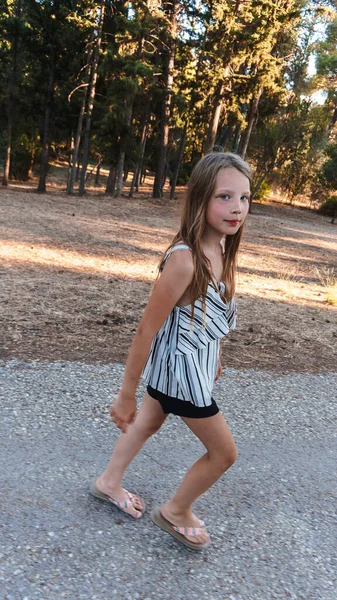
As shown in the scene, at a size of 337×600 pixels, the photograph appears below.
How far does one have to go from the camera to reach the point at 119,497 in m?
2.42

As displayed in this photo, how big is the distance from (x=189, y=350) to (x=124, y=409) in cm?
36

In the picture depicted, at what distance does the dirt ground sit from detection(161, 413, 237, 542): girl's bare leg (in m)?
1.55

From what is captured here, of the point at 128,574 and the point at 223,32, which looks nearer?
the point at 128,574

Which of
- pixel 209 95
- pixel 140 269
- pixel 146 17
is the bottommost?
pixel 140 269

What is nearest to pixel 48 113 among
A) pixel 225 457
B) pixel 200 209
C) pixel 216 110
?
pixel 216 110

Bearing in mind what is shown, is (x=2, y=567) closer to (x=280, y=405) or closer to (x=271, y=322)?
(x=280, y=405)

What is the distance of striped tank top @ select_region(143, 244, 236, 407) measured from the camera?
2.02 m

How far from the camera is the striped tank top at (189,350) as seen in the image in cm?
202

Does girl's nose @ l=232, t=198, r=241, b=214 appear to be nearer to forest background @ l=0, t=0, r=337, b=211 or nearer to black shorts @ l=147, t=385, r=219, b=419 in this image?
black shorts @ l=147, t=385, r=219, b=419

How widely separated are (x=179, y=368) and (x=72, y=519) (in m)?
0.92

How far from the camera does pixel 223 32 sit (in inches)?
787

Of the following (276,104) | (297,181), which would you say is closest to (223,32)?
(276,104)

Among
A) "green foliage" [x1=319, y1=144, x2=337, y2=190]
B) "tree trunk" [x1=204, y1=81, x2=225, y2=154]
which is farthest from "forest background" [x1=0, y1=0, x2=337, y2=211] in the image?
"green foliage" [x1=319, y1=144, x2=337, y2=190]

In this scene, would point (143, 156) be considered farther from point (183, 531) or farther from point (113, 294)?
point (183, 531)
